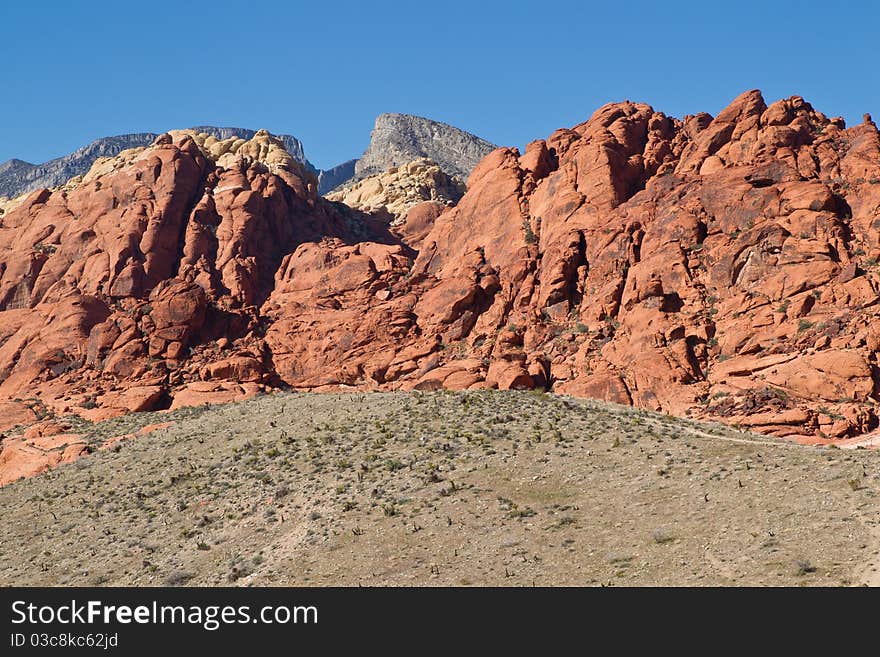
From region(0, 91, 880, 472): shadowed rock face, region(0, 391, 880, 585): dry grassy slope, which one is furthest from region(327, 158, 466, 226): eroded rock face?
region(0, 391, 880, 585): dry grassy slope

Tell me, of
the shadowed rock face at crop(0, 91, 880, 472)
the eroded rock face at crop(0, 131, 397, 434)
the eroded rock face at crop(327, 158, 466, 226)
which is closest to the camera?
the shadowed rock face at crop(0, 91, 880, 472)

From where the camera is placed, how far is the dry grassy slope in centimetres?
2825

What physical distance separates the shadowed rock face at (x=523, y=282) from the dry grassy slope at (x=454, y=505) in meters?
11.1

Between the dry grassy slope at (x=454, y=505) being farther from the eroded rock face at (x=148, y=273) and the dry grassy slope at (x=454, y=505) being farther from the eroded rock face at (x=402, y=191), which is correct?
the eroded rock face at (x=402, y=191)

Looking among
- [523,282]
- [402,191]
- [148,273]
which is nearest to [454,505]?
[523,282]

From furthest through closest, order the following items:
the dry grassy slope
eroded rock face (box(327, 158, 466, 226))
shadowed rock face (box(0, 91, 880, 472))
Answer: eroded rock face (box(327, 158, 466, 226)) < shadowed rock face (box(0, 91, 880, 472)) < the dry grassy slope

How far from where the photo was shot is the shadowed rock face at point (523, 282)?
60.1 meters

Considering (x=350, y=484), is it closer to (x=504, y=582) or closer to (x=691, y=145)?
(x=504, y=582)

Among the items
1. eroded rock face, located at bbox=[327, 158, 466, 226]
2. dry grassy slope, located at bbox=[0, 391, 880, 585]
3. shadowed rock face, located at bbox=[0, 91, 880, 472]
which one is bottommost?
dry grassy slope, located at bbox=[0, 391, 880, 585]

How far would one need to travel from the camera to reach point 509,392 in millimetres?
58250

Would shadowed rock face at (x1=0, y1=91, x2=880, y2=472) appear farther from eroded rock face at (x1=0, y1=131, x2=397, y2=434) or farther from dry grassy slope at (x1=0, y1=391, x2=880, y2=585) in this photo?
dry grassy slope at (x1=0, y1=391, x2=880, y2=585)

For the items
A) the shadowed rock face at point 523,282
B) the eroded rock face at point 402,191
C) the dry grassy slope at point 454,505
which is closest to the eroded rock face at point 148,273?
the shadowed rock face at point 523,282

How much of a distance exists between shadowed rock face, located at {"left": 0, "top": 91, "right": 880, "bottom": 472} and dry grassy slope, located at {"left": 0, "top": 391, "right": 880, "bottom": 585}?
1106cm

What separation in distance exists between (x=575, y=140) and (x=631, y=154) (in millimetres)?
8408
